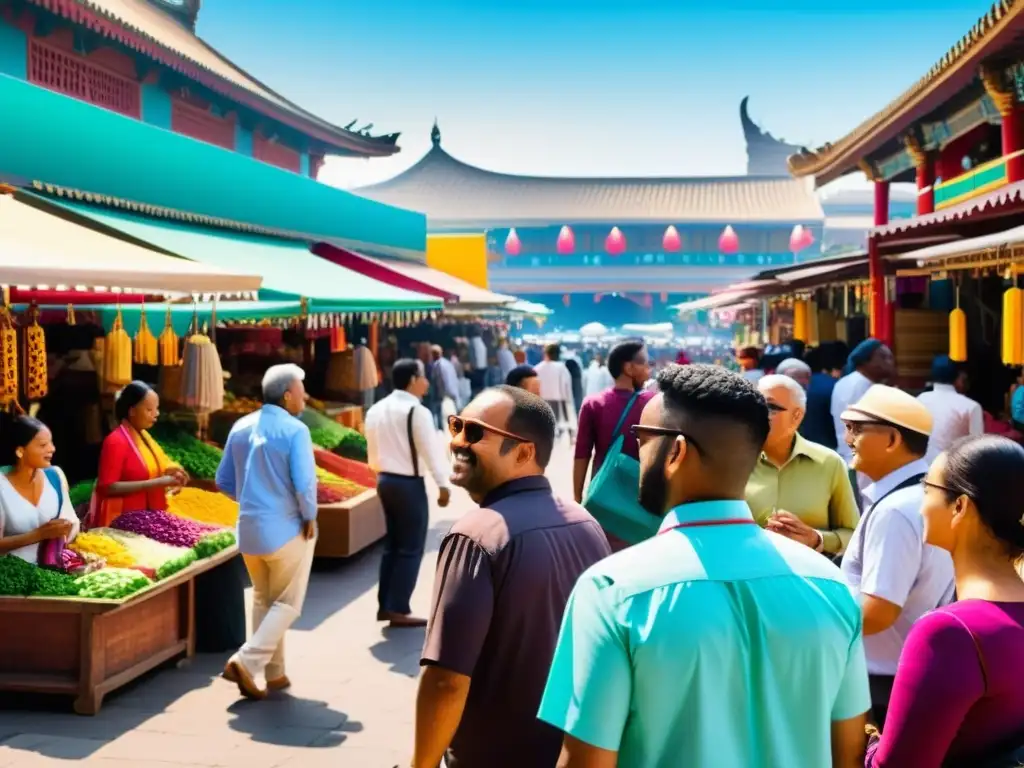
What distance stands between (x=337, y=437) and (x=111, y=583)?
553 cm

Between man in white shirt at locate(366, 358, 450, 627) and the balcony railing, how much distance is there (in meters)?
7.38

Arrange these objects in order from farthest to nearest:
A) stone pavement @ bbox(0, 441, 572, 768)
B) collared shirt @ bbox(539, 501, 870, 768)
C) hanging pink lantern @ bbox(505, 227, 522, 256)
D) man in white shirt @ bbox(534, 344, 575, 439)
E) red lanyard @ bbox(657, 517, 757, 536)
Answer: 1. hanging pink lantern @ bbox(505, 227, 522, 256)
2. man in white shirt @ bbox(534, 344, 575, 439)
3. stone pavement @ bbox(0, 441, 572, 768)
4. red lanyard @ bbox(657, 517, 757, 536)
5. collared shirt @ bbox(539, 501, 870, 768)

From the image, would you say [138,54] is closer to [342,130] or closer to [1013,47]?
[342,130]

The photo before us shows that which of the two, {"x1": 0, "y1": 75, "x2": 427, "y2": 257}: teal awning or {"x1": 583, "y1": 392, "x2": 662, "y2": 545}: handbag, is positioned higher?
{"x1": 0, "y1": 75, "x2": 427, "y2": 257}: teal awning

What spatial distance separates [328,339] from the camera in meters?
14.0

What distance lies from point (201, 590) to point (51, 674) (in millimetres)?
1189

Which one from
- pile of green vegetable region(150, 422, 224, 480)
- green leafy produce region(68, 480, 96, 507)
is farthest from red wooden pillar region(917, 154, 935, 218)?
green leafy produce region(68, 480, 96, 507)

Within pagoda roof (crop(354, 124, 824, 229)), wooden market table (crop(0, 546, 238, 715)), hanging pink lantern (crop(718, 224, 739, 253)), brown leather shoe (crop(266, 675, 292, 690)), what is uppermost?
pagoda roof (crop(354, 124, 824, 229))

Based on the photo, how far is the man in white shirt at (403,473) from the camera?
24.0 ft

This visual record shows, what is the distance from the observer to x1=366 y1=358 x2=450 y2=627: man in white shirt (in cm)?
730

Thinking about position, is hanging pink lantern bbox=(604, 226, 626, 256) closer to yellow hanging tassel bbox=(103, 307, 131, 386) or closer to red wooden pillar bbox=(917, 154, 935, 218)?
red wooden pillar bbox=(917, 154, 935, 218)

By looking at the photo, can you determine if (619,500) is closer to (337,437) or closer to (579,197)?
(337,437)

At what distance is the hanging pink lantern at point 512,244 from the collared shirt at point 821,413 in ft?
111

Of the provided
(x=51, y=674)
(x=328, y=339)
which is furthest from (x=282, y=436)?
(x=328, y=339)
